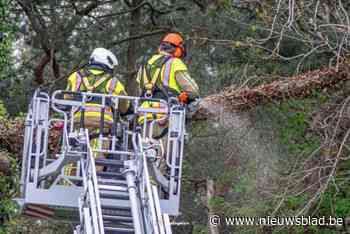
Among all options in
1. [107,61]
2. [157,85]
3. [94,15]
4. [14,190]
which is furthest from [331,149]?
[94,15]

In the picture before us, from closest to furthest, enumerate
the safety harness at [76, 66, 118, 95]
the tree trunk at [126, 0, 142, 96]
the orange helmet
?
1. the safety harness at [76, 66, 118, 95]
2. the orange helmet
3. the tree trunk at [126, 0, 142, 96]

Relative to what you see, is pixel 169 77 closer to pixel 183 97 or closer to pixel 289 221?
pixel 183 97

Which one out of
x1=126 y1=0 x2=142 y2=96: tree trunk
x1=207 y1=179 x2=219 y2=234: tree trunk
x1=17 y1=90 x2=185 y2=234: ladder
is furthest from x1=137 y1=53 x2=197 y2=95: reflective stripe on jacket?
x1=126 y1=0 x2=142 y2=96: tree trunk

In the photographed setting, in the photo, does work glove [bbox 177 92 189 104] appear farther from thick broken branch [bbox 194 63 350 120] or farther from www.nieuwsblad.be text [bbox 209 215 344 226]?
www.nieuwsblad.be text [bbox 209 215 344 226]

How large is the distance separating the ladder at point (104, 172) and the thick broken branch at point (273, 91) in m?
1.87

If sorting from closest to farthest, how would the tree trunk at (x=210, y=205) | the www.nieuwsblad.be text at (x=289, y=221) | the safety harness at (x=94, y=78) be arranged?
the safety harness at (x=94, y=78) < the www.nieuwsblad.be text at (x=289, y=221) < the tree trunk at (x=210, y=205)

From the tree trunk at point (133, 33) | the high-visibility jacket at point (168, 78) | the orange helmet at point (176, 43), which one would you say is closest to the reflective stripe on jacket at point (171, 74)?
the high-visibility jacket at point (168, 78)

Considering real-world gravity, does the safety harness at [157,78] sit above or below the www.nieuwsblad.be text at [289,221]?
above

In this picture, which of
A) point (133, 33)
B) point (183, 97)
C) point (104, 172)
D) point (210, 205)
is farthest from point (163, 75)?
point (133, 33)

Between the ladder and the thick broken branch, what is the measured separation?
187cm

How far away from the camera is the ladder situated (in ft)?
24.4

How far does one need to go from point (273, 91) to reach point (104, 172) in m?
3.35

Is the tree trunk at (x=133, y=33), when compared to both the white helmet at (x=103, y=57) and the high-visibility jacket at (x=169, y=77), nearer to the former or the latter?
the high-visibility jacket at (x=169, y=77)

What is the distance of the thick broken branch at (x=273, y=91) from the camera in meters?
10.7
